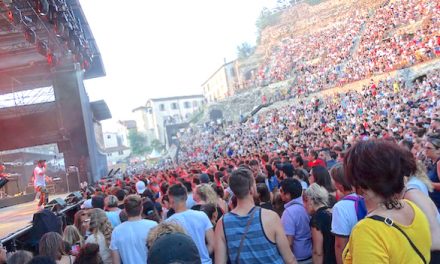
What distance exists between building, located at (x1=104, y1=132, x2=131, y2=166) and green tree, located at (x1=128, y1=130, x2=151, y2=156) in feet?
5.53

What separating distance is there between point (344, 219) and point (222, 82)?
66.4 meters

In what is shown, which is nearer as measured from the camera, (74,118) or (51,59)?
(51,59)

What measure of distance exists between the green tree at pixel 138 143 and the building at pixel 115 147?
1.69 m

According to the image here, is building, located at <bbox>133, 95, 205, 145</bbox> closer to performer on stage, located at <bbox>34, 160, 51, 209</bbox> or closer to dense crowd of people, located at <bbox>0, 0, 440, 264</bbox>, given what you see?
performer on stage, located at <bbox>34, 160, 51, 209</bbox>

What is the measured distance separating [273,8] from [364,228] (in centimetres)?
6900

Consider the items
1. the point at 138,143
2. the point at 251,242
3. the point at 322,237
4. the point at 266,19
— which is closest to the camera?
the point at 251,242

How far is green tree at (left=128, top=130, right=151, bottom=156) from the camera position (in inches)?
2841

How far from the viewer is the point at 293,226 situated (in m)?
3.86

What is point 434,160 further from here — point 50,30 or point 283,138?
point 283,138

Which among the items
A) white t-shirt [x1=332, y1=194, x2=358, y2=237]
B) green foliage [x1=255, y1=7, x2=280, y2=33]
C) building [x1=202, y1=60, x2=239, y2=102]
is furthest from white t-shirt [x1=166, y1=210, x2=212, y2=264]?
green foliage [x1=255, y1=7, x2=280, y2=33]

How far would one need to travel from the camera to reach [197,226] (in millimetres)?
3809

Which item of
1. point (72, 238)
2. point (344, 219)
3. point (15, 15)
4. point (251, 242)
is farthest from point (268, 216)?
point (15, 15)

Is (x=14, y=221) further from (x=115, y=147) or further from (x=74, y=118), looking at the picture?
(x=115, y=147)

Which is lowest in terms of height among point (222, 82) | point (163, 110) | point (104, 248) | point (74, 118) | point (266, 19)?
point (104, 248)
